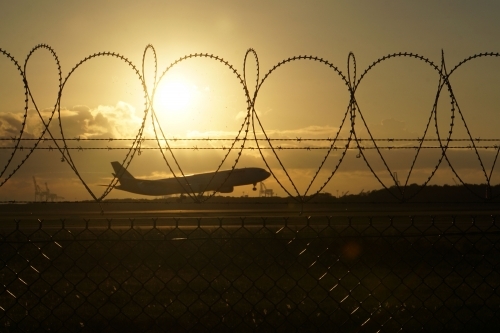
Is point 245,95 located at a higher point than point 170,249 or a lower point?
higher

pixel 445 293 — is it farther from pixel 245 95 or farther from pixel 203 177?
pixel 203 177

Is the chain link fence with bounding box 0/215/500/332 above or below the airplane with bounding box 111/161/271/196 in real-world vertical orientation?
below

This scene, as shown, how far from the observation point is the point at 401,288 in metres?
11.7

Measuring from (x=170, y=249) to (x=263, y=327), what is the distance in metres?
7.84

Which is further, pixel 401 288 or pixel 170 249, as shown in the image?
pixel 170 249

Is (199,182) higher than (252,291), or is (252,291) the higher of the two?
(199,182)

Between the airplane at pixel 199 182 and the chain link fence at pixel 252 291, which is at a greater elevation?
the airplane at pixel 199 182

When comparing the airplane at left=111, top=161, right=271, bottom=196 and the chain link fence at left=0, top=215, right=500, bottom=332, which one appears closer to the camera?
the chain link fence at left=0, top=215, right=500, bottom=332

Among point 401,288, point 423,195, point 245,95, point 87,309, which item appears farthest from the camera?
point 423,195

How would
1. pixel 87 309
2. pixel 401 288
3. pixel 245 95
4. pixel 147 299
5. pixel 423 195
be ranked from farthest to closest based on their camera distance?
pixel 423 195 → pixel 245 95 → pixel 401 288 → pixel 147 299 → pixel 87 309

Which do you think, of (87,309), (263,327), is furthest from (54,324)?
(263,327)

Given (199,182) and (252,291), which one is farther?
(199,182)

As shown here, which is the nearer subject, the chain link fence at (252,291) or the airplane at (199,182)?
the chain link fence at (252,291)

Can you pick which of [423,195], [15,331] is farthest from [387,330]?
[423,195]
